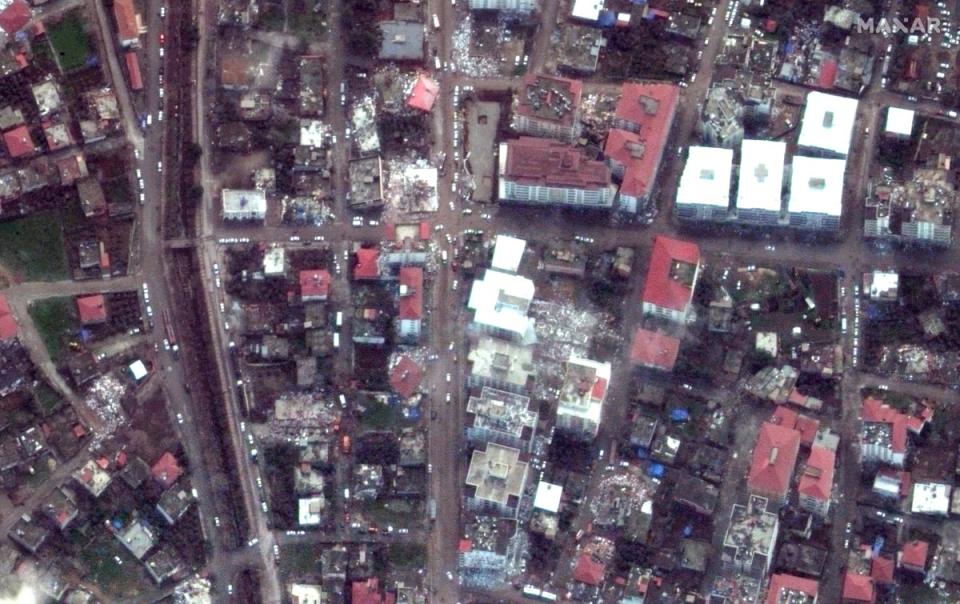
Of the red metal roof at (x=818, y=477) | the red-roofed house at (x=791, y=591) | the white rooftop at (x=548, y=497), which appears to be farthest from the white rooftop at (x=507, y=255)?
the red-roofed house at (x=791, y=591)

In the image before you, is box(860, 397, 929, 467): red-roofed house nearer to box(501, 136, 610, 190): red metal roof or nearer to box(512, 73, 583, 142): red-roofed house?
box(501, 136, 610, 190): red metal roof

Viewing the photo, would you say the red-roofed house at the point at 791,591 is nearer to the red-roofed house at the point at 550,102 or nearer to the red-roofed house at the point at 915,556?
the red-roofed house at the point at 915,556

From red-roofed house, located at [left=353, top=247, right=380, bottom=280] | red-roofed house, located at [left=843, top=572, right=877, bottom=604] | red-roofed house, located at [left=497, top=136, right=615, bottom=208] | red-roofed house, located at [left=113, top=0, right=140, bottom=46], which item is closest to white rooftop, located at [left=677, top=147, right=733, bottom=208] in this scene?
red-roofed house, located at [left=497, top=136, right=615, bottom=208]

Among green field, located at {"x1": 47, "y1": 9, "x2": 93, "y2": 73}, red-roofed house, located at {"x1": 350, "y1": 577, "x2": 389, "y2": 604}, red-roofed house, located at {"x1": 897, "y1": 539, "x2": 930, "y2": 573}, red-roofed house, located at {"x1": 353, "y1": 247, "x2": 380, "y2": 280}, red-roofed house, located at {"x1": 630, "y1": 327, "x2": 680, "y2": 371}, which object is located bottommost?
red-roofed house, located at {"x1": 350, "y1": 577, "x2": 389, "y2": 604}

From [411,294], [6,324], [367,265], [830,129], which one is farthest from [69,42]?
[830,129]

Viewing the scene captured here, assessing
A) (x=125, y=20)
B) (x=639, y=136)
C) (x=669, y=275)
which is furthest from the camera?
(x=125, y=20)

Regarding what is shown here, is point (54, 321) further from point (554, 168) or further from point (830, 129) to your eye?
Result: point (830, 129)

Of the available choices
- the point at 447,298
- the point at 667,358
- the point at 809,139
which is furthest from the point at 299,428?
the point at 809,139
